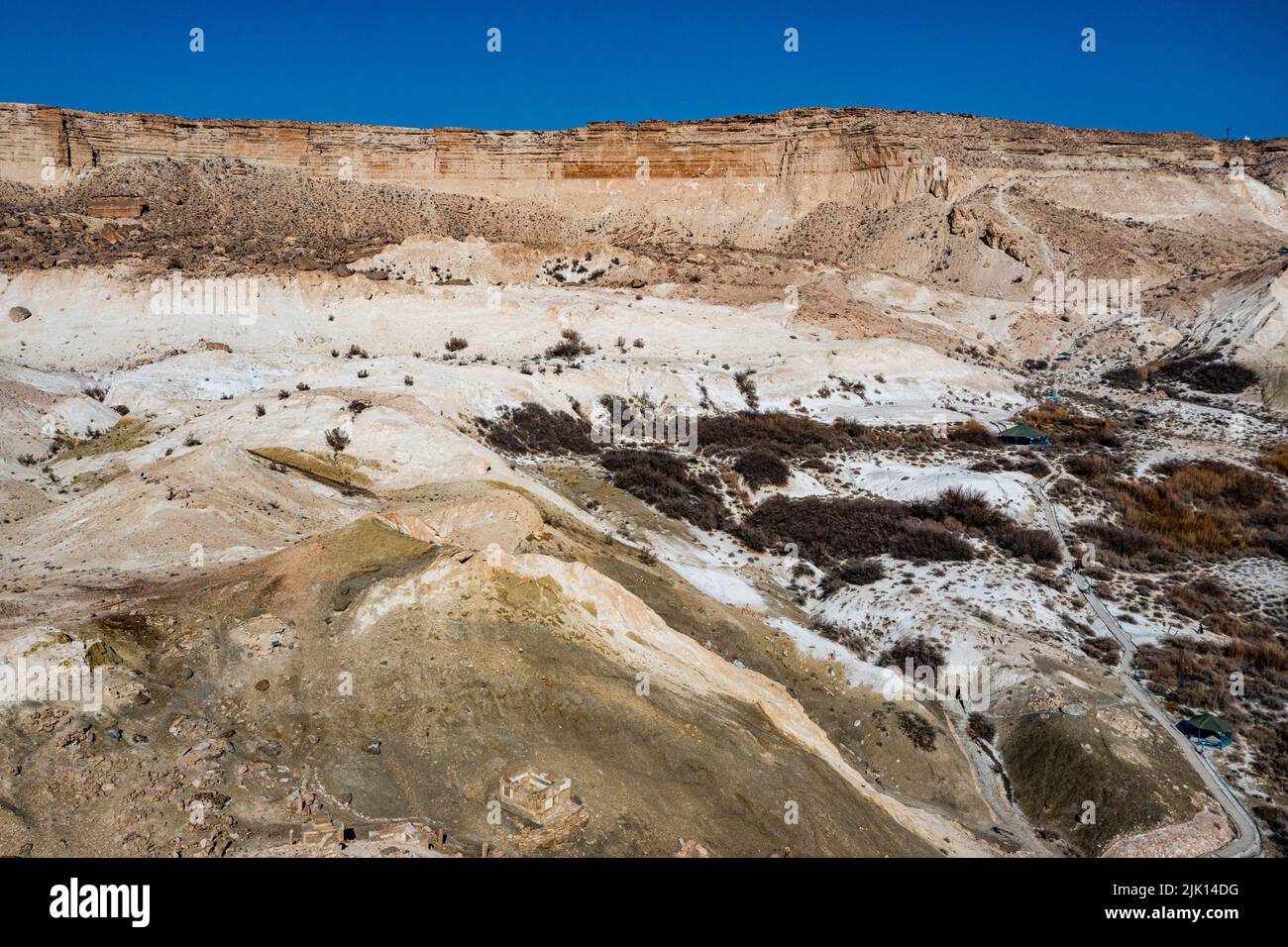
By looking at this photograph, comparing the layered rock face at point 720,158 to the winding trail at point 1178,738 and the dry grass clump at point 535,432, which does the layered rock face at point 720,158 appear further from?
the winding trail at point 1178,738

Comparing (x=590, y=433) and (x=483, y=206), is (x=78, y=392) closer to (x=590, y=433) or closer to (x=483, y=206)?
(x=590, y=433)

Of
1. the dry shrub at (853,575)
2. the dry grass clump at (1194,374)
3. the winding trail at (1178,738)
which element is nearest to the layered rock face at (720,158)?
the dry grass clump at (1194,374)

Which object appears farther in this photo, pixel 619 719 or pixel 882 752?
pixel 882 752

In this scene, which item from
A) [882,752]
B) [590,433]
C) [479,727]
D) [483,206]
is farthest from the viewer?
[483,206]

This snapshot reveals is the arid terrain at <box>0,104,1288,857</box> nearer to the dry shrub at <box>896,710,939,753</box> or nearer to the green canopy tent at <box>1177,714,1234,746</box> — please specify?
the dry shrub at <box>896,710,939,753</box>

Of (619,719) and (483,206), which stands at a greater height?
(483,206)
